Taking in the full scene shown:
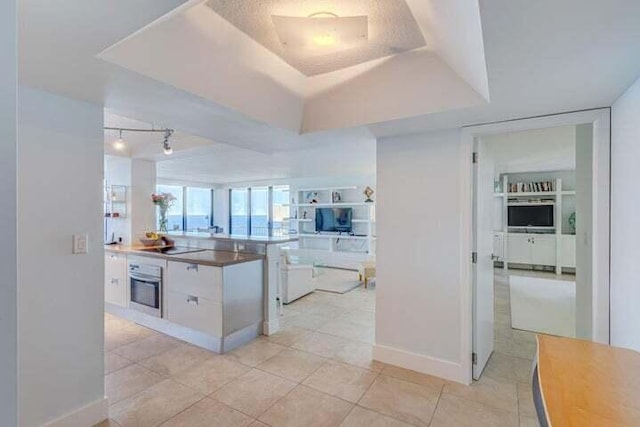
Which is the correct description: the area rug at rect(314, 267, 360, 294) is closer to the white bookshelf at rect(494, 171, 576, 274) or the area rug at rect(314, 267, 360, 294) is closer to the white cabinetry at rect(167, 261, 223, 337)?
the white cabinetry at rect(167, 261, 223, 337)

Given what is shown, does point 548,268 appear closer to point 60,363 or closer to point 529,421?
point 529,421

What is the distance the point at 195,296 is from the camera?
3.15m

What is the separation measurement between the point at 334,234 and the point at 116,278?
500 cm

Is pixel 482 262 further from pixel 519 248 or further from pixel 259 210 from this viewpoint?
pixel 259 210

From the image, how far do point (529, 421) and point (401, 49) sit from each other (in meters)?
2.60

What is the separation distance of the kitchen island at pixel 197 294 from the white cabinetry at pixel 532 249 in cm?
632

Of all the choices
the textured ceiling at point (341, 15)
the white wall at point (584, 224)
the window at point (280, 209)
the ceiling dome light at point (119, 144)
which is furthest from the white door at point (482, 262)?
the window at point (280, 209)

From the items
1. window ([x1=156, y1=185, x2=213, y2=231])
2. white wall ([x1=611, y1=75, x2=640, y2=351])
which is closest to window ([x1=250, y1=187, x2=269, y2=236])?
window ([x1=156, y1=185, x2=213, y2=231])

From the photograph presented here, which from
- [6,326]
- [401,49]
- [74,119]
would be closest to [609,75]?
[401,49]

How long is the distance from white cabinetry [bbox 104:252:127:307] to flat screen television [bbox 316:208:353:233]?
500cm

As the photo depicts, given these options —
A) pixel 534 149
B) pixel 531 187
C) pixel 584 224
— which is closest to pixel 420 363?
pixel 584 224

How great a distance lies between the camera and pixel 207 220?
9797mm

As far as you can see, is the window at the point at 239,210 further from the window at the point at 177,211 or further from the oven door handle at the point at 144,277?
the oven door handle at the point at 144,277

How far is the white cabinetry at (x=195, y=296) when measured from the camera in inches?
119
